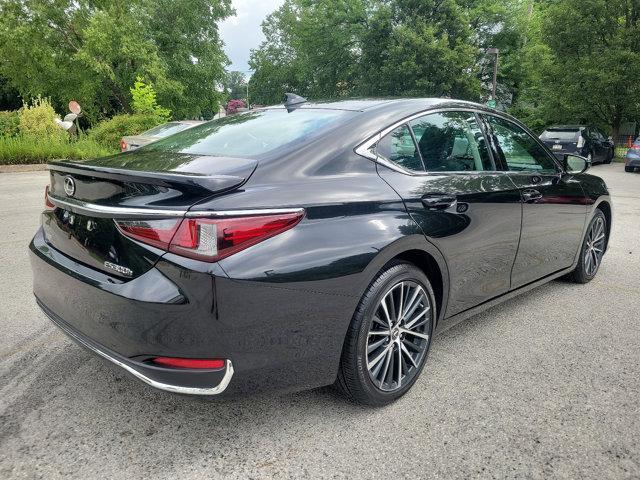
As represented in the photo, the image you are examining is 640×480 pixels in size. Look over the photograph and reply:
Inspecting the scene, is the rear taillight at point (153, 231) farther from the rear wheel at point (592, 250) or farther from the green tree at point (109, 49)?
the green tree at point (109, 49)

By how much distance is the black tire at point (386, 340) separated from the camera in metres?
2.32

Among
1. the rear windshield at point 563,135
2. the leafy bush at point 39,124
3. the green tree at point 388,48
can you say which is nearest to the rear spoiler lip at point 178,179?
the leafy bush at point 39,124

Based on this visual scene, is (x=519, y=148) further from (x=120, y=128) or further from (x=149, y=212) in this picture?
(x=120, y=128)

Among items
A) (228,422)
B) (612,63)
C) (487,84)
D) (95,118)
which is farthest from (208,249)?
(487,84)

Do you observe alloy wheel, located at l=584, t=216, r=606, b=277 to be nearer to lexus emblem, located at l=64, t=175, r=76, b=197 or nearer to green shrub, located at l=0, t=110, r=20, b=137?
lexus emblem, located at l=64, t=175, r=76, b=197

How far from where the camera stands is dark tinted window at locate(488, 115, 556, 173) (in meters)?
3.47

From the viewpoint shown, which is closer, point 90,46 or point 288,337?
point 288,337

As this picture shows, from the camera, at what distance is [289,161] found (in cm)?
226

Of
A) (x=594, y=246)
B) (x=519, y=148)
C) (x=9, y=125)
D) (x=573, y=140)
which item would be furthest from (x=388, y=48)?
(x=519, y=148)

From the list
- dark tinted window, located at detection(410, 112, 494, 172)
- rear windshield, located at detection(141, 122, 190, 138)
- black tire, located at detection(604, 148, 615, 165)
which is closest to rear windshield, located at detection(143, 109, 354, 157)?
dark tinted window, located at detection(410, 112, 494, 172)

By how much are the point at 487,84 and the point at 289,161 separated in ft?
133

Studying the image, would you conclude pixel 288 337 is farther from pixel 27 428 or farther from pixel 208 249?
pixel 27 428

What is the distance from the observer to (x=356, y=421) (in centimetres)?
242

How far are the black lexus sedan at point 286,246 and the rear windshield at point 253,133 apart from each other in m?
0.02
